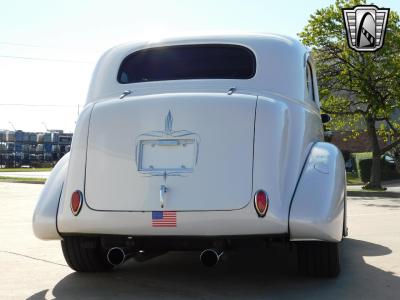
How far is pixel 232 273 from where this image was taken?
5.52 metres

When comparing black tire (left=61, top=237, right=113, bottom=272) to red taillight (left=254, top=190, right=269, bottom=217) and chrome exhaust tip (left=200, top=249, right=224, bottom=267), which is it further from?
red taillight (left=254, top=190, right=269, bottom=217)

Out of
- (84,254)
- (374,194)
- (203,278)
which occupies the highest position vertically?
(84,254)

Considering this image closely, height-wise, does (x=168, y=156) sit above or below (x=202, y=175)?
above

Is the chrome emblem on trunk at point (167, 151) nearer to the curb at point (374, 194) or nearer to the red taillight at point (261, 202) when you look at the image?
the red taillight at point (261, 202)

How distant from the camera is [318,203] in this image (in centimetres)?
448

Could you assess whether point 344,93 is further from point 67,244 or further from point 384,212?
point 67,244

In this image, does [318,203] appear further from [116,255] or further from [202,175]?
[116,255]

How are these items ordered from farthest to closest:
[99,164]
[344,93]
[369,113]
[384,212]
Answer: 1. [344,93]
2. [369,113]
3. [384,212]
4. [99,164]

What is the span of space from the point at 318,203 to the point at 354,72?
17.2 m

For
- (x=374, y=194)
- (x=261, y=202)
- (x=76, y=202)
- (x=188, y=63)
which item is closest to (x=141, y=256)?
(x=76, y=202)

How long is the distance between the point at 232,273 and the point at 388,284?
1381mm

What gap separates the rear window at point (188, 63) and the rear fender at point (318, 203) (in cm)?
106

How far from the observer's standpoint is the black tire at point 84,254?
523 cm

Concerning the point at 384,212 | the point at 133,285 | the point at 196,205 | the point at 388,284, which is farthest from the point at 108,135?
the point at 384,212
